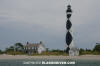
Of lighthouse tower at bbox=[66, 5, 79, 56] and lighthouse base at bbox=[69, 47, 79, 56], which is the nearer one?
lighthouse tower at bbox=[66, 5, 79, 56]

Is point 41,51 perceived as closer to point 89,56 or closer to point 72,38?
point 72,38

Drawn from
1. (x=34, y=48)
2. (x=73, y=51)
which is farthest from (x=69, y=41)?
(x=34, y=48)

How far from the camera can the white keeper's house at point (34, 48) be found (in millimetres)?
157250

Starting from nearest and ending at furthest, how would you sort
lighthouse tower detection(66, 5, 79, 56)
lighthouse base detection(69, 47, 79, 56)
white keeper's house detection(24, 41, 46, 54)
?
lighthouse tower detection(66, 5, 79, 56) < lighthouse base detection(69, 47, 79, 56) < white keeper's house detection(24, 41, 46, 54)

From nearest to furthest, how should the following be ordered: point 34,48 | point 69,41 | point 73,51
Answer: point 69,41 → point 73,51 → point 34,48

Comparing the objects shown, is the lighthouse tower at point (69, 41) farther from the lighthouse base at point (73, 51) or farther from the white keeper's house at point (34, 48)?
the white keeper's house at point (34, 48)

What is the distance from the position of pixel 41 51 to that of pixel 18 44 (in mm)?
14071

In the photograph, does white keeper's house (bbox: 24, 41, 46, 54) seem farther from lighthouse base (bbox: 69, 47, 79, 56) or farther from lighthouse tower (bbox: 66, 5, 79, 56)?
lighthouse base (bbox: 69, 47, 79, 56)

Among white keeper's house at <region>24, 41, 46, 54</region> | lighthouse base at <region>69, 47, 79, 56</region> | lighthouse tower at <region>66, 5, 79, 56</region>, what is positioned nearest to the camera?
lighthouse tower at <region>66, 5, 79, 56</region>

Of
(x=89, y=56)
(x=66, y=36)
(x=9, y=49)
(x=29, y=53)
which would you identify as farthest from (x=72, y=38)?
(x=9, y=49)

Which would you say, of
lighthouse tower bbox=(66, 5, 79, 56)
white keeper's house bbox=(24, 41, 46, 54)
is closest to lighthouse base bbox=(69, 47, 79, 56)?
lighthouse tower bbox=(66, 5, 79, 56)

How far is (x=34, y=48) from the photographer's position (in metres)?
158

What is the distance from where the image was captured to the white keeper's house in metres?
157

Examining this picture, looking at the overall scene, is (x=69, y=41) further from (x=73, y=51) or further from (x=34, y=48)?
(x=34, y=48)
